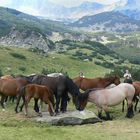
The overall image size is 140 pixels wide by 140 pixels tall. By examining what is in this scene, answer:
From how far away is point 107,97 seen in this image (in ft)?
64.2

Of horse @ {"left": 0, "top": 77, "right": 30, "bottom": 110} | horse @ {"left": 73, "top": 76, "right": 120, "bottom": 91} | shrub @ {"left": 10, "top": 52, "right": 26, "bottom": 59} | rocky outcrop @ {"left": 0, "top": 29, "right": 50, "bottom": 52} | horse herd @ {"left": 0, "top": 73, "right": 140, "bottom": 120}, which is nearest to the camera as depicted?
horse herd @ {"left": 0, "top": 73, "right": 140, "bottom": 120}

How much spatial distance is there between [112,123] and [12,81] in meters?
6.33

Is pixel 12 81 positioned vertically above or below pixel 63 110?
above

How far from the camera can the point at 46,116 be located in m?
19.0

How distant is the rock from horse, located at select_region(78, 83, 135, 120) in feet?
2.67

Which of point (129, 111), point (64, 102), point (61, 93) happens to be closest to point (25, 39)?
point (64, 102)

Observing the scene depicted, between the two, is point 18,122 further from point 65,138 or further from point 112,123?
point 112,123

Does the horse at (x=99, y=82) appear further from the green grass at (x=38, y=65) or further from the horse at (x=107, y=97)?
the green grass at (x=38, y=65)

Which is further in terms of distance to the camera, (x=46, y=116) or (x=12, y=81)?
(x=12, y=81)

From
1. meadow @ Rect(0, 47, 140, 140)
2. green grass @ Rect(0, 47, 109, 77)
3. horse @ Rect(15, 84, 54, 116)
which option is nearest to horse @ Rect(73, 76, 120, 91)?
meadow @ Rect(0, 47, 140, 140)

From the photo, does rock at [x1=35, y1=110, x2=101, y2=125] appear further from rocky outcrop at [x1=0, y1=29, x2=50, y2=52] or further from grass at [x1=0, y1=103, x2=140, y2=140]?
rocky outcrop at [x1=0, y1=29, x2=50, y2=52]

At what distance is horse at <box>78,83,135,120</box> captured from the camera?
19.6 m

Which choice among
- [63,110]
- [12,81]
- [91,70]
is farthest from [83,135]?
[91,70]

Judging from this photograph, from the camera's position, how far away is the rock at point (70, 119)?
1834cm
